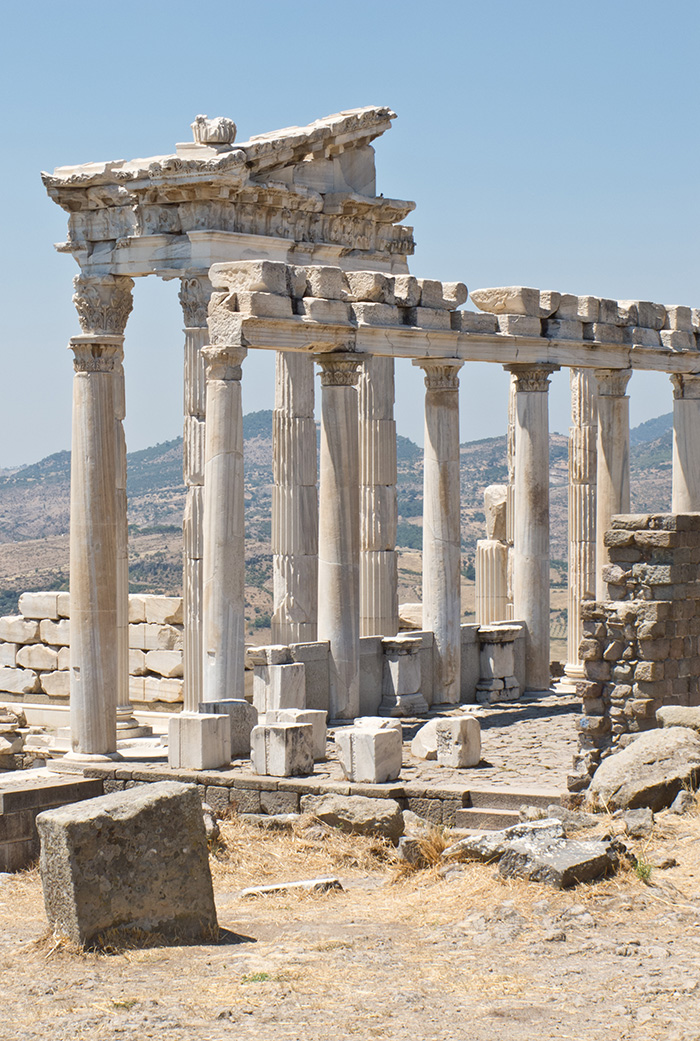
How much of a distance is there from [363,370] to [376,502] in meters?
2.16

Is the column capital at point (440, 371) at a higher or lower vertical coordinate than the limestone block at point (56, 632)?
higher

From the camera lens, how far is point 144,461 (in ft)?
524

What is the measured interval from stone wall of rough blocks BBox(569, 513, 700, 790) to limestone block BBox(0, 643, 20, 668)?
1335 cm

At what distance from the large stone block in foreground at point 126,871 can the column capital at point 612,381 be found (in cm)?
1589

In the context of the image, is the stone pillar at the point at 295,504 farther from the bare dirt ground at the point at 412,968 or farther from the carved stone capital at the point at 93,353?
the bare dirt ground at the point at 412,968

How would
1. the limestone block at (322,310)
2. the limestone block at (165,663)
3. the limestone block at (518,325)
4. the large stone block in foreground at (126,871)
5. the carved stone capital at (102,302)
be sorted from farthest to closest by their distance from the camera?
the limestone block at (165,663) < the limestone block at (518,325) < the carved stone capital at (102,302) < the limestone block at (322,310) < the large stone block in foreground at (126,871)

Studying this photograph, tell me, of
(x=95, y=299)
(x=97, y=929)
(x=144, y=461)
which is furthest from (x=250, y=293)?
(x=144, y=461)

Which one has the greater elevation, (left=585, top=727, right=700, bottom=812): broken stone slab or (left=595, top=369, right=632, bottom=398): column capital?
(left=595, top=369, right=632, bottom=398): column capital

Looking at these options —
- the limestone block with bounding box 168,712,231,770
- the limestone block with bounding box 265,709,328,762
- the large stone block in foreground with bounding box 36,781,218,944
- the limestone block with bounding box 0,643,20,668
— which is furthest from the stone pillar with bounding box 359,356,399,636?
the large stone block in foreground with bounding box 36,781,218,944

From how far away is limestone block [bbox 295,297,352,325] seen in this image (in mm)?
22141

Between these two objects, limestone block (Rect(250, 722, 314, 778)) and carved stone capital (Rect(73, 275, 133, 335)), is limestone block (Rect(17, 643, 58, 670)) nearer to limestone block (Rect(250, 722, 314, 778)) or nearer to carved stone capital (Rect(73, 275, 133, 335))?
carved stone capital (Rect(73, 275, 133, 335))

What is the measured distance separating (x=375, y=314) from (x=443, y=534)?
3.67 m

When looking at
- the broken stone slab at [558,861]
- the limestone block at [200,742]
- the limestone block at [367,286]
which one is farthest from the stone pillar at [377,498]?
the broken stone slab at [558,861]

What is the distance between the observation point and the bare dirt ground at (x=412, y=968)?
1096 cm
